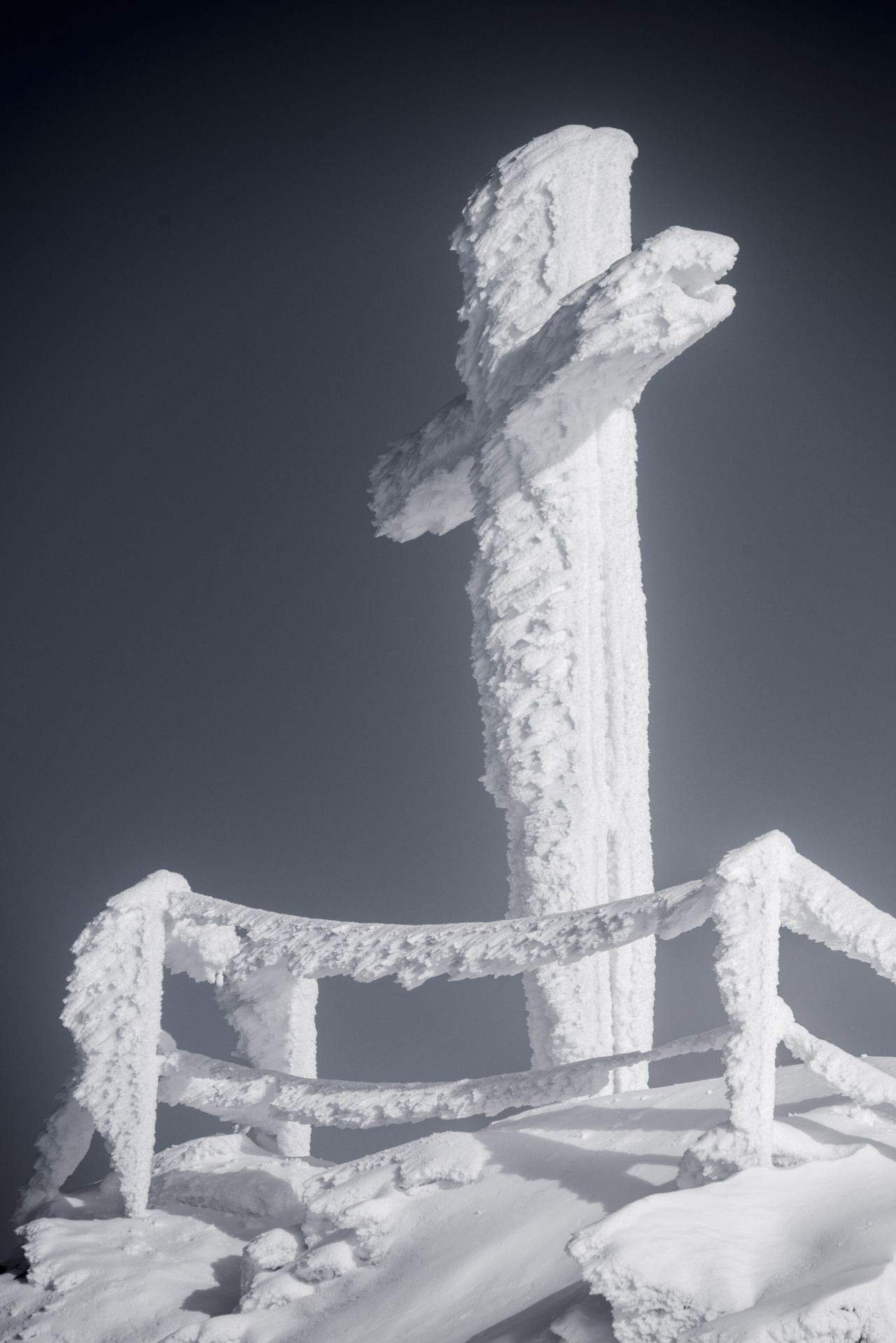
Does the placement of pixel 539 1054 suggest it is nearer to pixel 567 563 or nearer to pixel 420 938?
pixel 420 938

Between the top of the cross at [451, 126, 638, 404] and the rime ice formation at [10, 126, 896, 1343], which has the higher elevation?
the top of the cross at [451, 126, 638, 404]

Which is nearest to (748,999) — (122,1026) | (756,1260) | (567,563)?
(756,1260)

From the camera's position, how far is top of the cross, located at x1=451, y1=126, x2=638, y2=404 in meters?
2.74

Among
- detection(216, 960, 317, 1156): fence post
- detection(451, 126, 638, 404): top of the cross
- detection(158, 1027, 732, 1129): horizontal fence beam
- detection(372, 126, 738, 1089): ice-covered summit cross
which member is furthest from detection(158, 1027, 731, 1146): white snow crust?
detection(451, 126, 638, 404): top of the cross

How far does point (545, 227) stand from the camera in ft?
9.06

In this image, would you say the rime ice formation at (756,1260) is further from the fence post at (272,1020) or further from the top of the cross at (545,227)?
the top of the cross at (545,227)

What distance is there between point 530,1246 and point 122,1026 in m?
1.04

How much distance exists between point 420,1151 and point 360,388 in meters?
3.51

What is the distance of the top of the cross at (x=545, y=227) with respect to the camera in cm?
274

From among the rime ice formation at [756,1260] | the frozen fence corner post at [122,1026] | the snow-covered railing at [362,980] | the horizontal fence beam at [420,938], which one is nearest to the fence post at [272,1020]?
the snow-covered railing at [362,980]

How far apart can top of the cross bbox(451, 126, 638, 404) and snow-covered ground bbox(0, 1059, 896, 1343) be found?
5.19 ft

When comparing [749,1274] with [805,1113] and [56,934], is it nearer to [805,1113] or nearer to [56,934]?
[805,1113]

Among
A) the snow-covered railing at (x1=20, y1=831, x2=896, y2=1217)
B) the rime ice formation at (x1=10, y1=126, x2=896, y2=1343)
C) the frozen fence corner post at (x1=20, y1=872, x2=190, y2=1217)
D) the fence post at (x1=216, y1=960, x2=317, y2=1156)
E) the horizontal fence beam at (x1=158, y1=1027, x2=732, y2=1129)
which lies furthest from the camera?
the fence post at (x1=216, y1=960, x2=317, y2=1156)

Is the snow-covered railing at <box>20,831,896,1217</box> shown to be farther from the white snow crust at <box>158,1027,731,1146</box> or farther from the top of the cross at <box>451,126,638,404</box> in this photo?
the top of the cross at <box>451,126,638,404</box>
